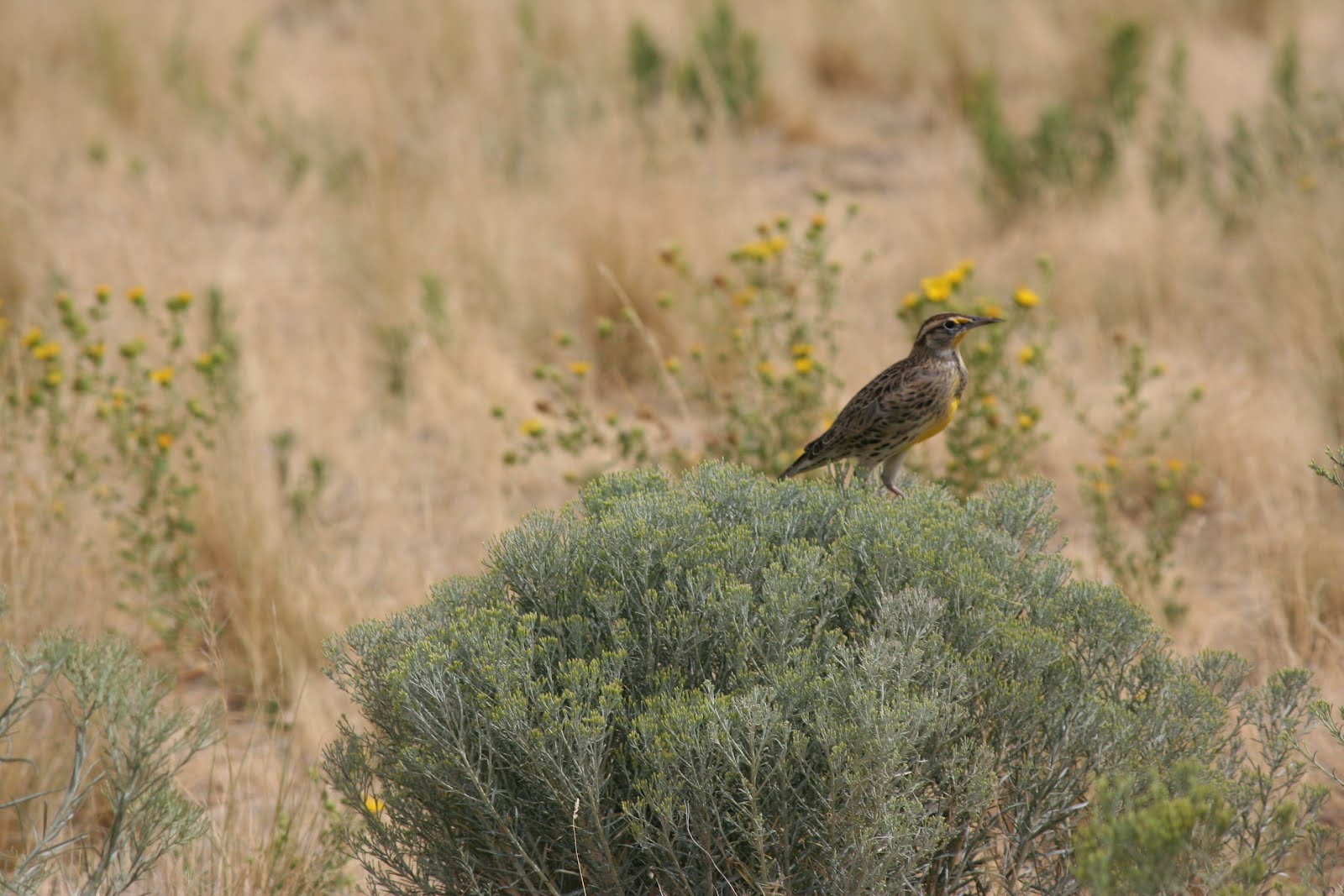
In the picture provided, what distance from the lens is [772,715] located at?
2.55 m

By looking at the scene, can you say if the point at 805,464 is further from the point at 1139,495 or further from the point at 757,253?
the point at 1139,495

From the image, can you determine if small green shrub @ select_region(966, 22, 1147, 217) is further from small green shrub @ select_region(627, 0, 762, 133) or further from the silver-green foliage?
the silver-green foliage

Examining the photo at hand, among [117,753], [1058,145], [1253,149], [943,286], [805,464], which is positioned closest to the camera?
[117,753]

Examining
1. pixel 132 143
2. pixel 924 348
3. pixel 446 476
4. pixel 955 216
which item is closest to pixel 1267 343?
pixel 955 216

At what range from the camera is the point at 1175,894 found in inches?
95.6

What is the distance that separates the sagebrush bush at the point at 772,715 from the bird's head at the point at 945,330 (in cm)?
109

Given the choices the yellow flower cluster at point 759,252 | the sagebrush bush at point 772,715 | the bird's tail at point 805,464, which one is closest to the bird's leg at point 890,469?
the bird's tail at point 805,464

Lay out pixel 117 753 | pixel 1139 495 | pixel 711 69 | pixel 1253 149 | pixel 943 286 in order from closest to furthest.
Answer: pixel 117 753
pixel 943 286
pixel 1139 495
pixel 1253 149
pixel 711 69

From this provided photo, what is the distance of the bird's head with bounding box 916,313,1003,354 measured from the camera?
416cm

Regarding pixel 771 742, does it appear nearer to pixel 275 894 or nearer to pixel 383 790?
pixel 383 790

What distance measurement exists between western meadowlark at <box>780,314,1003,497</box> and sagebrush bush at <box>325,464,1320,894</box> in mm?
830

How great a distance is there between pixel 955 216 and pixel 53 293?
4868 mm

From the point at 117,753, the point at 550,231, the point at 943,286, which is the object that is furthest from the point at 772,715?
the point at 550,231

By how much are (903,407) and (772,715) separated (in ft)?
5.25
